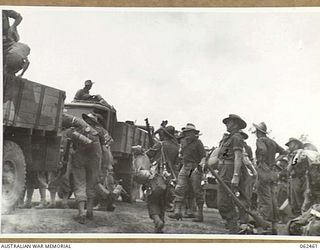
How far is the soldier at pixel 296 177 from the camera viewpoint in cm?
1282

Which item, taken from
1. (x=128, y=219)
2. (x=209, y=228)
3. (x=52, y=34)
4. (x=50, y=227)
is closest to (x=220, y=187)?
(x=209, y=228)

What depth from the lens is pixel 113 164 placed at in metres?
12.9

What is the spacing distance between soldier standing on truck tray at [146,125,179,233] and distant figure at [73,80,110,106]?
1066 mm

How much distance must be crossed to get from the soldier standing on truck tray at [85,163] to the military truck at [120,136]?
224 mm

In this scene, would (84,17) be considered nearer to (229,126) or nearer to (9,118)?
(9,118)

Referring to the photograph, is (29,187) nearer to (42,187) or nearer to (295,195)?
(42,187)

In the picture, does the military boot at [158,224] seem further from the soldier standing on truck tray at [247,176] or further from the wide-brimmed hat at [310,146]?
the wide-brimmed hat at [310,146]

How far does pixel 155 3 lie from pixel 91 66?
1463 mm

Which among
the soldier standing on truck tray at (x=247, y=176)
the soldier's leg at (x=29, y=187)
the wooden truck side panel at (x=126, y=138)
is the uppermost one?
the wooden truck side panel at (x=126, y=138)

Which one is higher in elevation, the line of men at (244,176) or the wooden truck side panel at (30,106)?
the wooden truck side panel at (30,106)

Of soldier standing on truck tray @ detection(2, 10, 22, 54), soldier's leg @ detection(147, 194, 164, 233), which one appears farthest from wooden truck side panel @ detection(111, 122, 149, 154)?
soldier standing on truck tray @ detection(2, 10, 22, 54)

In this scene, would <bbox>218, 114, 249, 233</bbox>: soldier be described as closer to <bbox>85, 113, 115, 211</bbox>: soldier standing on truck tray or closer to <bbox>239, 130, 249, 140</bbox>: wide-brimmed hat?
<bbox>239, 130, 249, 140</bbox>: wide-brimmed hat

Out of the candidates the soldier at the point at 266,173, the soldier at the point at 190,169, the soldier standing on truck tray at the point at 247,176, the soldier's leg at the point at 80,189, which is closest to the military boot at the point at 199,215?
the soldier at the point at 190,169

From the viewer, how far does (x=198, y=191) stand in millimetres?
12883
